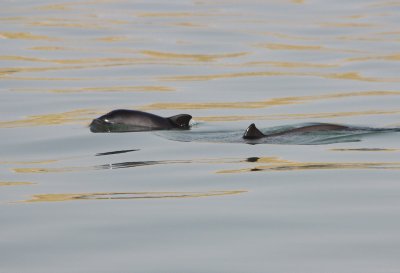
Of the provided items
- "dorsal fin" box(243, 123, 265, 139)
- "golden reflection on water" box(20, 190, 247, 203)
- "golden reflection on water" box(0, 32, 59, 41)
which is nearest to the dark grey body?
"dorsal fin" box(243, 123, 265, 139)

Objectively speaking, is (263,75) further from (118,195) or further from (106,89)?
(118,195)

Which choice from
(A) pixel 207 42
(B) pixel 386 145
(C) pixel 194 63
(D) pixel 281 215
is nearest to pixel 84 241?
(D) pixel 281 215

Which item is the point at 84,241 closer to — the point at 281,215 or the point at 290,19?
the point at 281,215

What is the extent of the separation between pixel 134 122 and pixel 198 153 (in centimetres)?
220

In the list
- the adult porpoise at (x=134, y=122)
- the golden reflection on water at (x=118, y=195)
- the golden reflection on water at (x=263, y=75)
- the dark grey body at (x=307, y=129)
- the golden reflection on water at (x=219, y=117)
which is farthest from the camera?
the golden reflection on water at (x=263, y=75)

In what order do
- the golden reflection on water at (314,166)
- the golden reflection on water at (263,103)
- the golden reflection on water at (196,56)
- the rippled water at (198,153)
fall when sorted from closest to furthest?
the rippled water at (198,153), the golden reflection on water at (314,166), the golden reflection on water at (263,103), the golden reflection on water at (196,56)

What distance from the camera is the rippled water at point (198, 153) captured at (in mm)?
7258

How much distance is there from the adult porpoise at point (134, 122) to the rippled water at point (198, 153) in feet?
0.82

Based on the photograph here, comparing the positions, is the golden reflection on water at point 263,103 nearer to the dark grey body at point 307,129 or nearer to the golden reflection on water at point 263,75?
the golden reflection on water at point 263,75

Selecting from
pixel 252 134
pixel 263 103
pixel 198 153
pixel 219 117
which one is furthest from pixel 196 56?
pixel 198 153

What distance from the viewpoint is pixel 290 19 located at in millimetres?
27500

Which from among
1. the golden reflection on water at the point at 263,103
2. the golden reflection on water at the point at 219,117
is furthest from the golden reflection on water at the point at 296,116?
the golden reflection on water at the point at 263,103

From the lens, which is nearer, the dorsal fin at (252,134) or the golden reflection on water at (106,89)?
the dorsal fin at (252,134)

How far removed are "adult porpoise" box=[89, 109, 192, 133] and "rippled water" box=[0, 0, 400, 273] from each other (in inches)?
9.8
